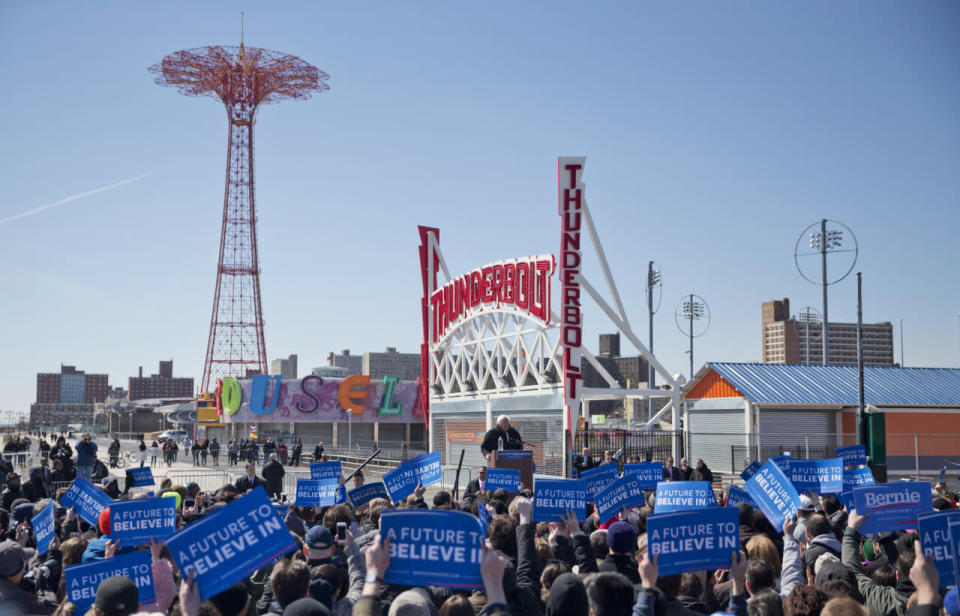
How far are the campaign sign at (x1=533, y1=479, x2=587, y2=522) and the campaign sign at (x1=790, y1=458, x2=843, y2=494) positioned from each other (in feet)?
13.0

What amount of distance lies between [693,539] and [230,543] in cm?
309

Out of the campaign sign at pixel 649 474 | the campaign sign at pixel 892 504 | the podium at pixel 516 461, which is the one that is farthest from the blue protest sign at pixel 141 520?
the podium at pixel 516 461

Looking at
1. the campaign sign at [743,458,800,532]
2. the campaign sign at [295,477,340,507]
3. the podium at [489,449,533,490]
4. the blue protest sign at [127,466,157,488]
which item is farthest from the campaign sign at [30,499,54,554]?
the podium at [489,449,533,490]

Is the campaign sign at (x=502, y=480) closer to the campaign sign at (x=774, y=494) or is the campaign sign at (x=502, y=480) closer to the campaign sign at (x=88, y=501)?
the campaign sign at (x=774, y=494)

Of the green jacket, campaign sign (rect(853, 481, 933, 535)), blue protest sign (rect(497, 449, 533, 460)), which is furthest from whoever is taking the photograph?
blue protest sign (rect(497, 449, 533, 460))

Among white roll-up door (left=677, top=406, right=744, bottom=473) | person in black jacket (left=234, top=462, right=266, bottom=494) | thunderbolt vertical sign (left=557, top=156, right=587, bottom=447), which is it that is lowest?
white roll-up door (left=677, top=406, right=744, bottom=473)

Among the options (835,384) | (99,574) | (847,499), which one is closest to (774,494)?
(847,499)

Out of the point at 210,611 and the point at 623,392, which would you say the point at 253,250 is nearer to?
the point at 623,392

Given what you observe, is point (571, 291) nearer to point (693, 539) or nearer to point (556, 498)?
point (556, 498)

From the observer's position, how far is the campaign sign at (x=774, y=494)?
26.3 ft

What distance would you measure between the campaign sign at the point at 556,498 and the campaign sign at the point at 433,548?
4071 mm

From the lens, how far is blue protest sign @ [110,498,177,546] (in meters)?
8.07

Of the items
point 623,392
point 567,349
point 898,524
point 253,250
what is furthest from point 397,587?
point 253,250

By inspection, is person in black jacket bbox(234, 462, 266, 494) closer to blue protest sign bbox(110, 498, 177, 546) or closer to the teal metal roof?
blue protest sign bbox(110, 498, 177, 546)
